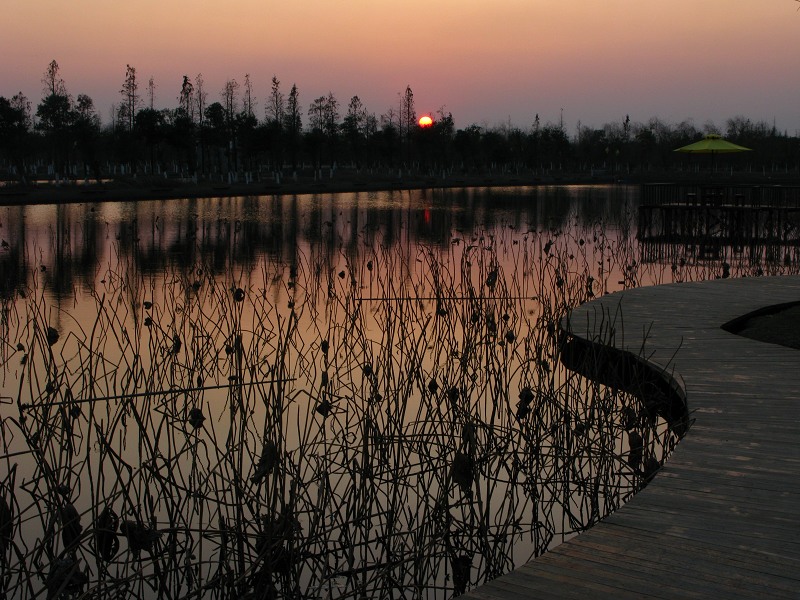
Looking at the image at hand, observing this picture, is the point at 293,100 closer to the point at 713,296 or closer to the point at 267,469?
the point at 713,296

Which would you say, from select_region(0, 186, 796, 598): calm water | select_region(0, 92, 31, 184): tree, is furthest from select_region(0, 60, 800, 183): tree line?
select_region(0, 186, 796, 598): calm water

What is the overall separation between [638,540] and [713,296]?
5.90 metres

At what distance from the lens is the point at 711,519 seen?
3.06 m

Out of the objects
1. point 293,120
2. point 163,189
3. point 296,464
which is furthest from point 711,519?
point 293,120

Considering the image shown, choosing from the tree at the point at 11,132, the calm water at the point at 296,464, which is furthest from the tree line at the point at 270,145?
the calm water at the point at 296,464

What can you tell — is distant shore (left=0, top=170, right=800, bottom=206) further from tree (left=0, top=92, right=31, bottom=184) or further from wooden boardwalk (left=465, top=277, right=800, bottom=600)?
wooden boardwalk (left=465, top=277, right=800, bottom=600)

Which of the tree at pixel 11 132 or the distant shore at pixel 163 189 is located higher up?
the tree at pixel 11 132

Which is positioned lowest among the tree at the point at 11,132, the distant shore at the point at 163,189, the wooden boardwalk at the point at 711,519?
the wooden boardwalk at the point at 711,519

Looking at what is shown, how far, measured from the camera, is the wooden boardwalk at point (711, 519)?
2588mm

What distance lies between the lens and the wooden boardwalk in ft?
8.49

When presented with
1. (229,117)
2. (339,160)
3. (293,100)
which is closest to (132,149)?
(229,117)

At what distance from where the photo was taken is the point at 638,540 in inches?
114

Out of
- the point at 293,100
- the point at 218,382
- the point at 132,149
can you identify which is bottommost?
the point at 218,382

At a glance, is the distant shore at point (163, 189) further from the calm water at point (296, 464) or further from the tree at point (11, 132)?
the calm water at point (296, 464)
